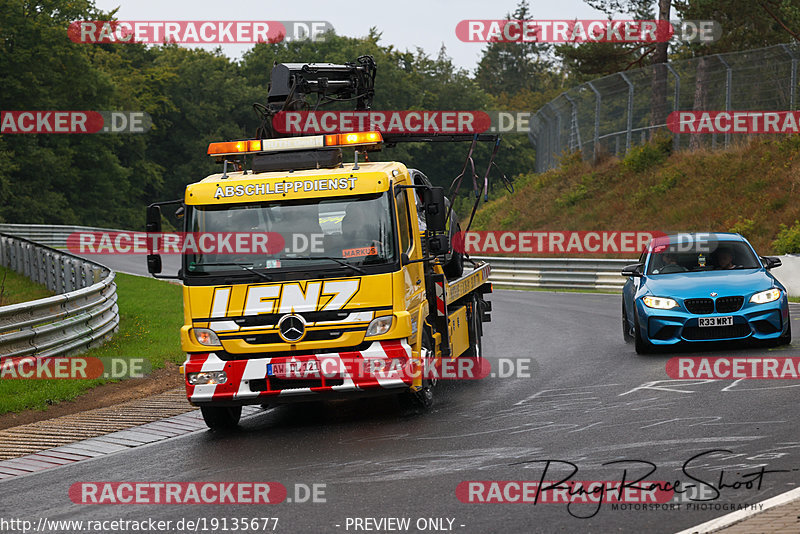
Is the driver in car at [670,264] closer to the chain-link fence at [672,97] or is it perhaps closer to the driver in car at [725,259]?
the driver in car at [725,259]

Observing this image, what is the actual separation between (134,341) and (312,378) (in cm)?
817

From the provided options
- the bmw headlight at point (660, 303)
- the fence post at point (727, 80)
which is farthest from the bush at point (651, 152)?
the bmw headlight at point (660, 303)

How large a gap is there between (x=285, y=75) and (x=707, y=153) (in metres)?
26.5

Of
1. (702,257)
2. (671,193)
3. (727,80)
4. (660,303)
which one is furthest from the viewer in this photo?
(671,193)

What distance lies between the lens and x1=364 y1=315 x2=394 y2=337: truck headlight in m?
9.57

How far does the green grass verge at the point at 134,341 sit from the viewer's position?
39.3 ft

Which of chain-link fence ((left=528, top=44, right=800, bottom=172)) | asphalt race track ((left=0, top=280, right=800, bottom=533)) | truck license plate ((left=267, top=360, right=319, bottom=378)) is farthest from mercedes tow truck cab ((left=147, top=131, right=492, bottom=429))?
chain-link fence ((left=528, top=44, right=800, bottom=172))

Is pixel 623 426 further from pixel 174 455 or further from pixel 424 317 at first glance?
pixel 174 455

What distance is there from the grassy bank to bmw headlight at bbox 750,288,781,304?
52.8 feet

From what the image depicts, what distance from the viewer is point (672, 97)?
3422 centimetres

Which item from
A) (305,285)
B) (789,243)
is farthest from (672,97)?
(305,285)

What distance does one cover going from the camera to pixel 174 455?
29.3 ft

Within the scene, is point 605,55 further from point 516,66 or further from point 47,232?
point 516,66

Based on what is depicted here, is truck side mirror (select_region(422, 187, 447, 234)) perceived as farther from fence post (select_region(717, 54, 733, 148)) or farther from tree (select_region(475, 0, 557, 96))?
tree (select_region(475, 0, 557, 96))
